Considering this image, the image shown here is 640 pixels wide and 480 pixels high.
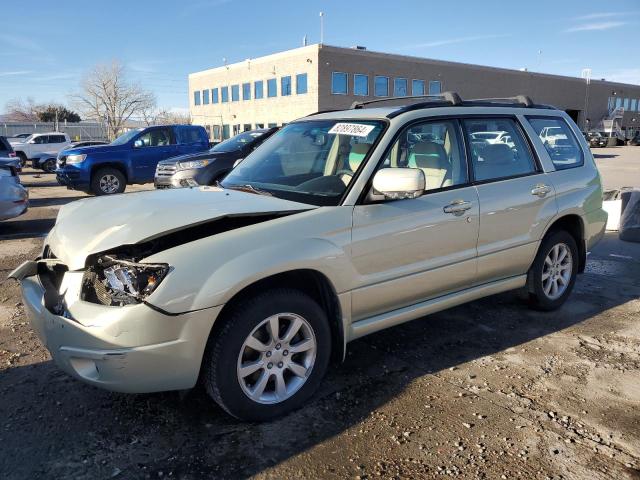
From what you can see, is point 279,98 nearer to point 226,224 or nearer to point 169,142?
point 169,142

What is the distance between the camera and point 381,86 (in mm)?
44375

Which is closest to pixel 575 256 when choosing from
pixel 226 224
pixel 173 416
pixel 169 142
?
pixel 226 224

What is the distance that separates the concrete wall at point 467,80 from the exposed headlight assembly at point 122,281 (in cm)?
3851

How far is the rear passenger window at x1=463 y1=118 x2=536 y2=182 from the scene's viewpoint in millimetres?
4125

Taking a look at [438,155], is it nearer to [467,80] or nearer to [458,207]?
[458,207]

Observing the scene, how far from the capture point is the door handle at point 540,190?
4.39m

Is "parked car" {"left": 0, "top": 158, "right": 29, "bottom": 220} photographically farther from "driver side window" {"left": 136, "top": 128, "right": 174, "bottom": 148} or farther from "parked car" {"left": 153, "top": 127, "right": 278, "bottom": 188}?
"driver side window" {"left": 136, "top": 128, "right": 174, "bottom": 148}

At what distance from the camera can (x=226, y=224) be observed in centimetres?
299

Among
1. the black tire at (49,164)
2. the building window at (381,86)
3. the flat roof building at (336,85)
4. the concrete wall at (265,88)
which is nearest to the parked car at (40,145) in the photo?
the black tire at (49,164)

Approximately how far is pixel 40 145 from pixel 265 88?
25.1m

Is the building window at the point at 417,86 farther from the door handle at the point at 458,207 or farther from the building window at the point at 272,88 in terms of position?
the door handle at the point at 458,207

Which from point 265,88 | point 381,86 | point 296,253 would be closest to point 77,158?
point 296,253

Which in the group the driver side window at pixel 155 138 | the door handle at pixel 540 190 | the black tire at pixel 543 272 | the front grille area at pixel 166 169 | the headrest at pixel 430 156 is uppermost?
the driver side window at pixel 155 138

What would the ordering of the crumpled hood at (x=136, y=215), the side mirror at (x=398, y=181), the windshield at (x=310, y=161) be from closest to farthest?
the crumpled hood at (x=136, y=215) < the side mirror at (x=398, y=181) < the windshield at (x=310, y=161)
